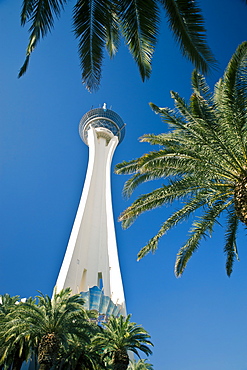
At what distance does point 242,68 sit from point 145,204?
17.8 feet

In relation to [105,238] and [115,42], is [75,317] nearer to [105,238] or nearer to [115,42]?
[115,42]

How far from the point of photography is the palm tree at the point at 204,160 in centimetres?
847

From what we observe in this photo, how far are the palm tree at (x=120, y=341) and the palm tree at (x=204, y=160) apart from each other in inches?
358

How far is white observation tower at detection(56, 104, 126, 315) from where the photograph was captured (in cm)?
3594

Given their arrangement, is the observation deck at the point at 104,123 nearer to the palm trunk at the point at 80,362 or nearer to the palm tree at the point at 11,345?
the palm tree at the point at 11,345

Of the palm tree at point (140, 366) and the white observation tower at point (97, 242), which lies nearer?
the palm tree at point (140, 366)

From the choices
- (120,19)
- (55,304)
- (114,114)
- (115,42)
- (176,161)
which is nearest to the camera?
(120,19)

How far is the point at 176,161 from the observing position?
32.9ft

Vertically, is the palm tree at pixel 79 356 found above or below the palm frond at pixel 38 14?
below

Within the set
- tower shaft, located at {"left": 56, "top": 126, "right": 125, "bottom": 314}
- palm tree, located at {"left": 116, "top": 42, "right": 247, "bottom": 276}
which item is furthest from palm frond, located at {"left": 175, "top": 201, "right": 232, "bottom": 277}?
tower shaft, located at {"left": 56, "top": 126, "right": 125, "bottom": 314}

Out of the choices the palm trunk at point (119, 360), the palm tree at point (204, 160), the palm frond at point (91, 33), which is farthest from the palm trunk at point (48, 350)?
the palm frond at point (91, 33)

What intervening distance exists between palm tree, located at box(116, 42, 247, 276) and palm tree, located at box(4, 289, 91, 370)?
8161 millimetres

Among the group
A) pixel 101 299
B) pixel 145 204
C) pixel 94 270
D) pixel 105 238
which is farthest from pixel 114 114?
pixel 145 204

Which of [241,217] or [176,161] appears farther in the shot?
[176,161]
